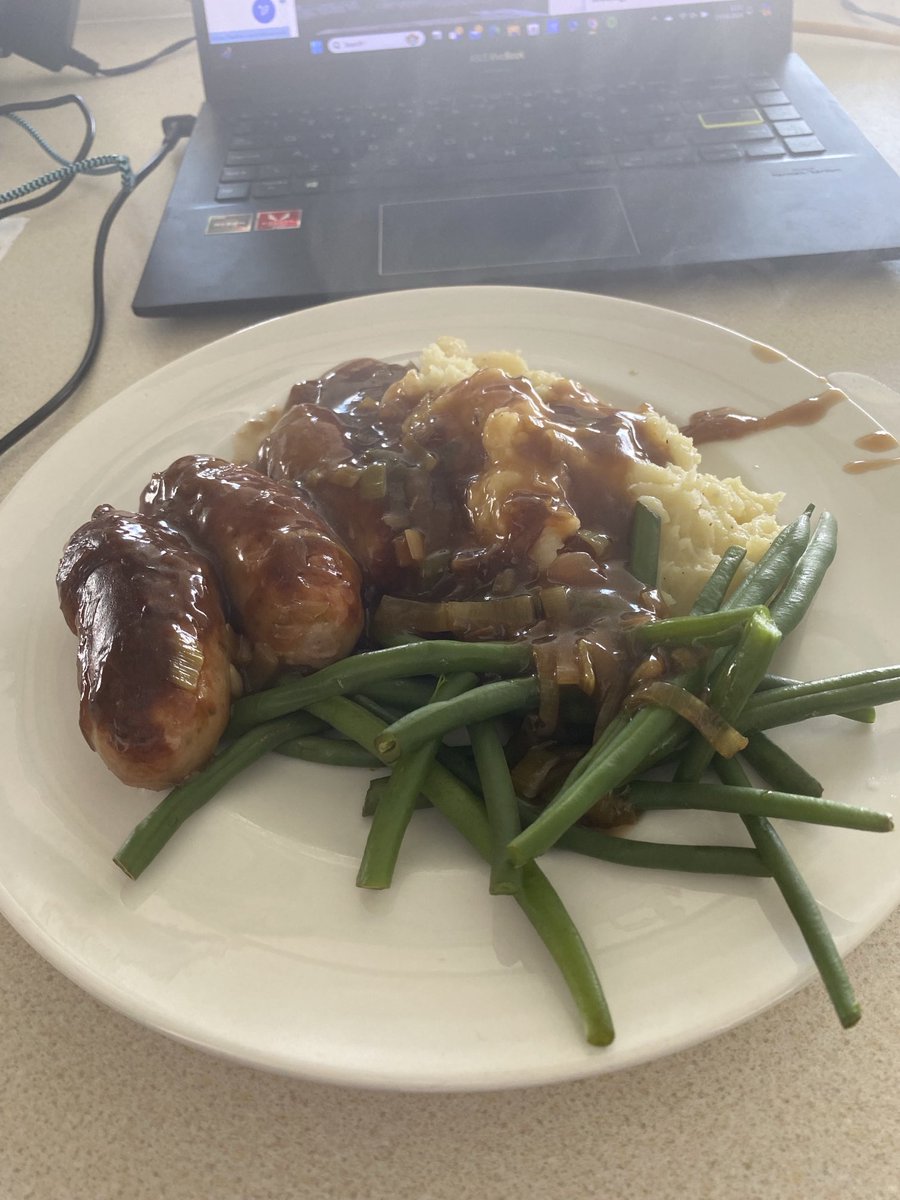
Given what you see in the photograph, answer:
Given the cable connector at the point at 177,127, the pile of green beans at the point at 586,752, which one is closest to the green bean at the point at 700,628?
the pile of green beans at the point at 586,752

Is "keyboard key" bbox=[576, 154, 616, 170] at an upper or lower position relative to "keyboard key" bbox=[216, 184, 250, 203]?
upper

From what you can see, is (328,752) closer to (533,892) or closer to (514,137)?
(533,892)

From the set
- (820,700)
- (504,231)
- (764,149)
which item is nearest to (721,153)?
(764,149)

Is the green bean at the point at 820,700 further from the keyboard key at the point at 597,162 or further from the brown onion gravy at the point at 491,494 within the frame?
the keyboard key at the point at 597,162

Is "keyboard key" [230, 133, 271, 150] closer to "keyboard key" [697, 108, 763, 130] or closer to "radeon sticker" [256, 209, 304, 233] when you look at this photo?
"radeon sticker" [256, 209, 304, 233]

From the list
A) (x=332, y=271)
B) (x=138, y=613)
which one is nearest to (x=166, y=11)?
(x=332, y=271)

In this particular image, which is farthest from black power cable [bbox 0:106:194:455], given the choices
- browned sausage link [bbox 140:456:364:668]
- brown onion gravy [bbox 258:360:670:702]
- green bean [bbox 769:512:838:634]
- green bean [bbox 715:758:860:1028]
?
green bean [bbox 715:758:860:1028]
